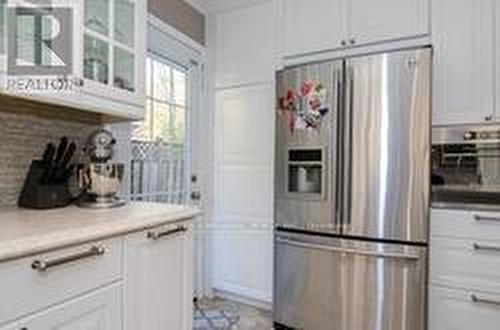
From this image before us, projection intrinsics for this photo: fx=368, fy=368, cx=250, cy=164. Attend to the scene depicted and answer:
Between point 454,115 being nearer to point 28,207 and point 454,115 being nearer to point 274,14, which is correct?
point 274,14

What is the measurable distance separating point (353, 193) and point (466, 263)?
0.66 metres

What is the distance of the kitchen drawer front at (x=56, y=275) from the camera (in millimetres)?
864

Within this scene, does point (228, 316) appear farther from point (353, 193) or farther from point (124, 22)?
point (124, 22)

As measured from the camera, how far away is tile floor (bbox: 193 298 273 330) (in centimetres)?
244

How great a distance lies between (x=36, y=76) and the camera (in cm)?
131

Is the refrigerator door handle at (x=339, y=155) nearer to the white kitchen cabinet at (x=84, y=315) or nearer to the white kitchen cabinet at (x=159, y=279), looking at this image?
the white kitchen cabinet at (x=159, y=279)

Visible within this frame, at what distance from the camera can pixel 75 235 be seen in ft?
3.34

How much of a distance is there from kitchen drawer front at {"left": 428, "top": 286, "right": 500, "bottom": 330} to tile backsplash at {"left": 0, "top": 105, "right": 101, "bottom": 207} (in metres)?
2.08

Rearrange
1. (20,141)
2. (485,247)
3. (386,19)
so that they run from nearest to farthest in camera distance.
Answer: (20,141)
(485,247)
(386,19)

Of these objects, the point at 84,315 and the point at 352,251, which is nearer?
the point at 84,315

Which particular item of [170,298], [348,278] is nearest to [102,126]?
[170,298]

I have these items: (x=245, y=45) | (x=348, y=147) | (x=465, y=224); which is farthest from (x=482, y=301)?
(x=245, y=45)

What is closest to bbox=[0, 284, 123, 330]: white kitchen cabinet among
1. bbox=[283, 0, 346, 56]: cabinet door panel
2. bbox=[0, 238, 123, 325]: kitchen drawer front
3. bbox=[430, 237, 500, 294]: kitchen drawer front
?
bbox=[0, 238, 123, 325]: kitchen drawer front

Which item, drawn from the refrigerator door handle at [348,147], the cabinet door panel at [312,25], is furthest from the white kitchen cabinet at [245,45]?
the refrigerator door handle at [348,147]
